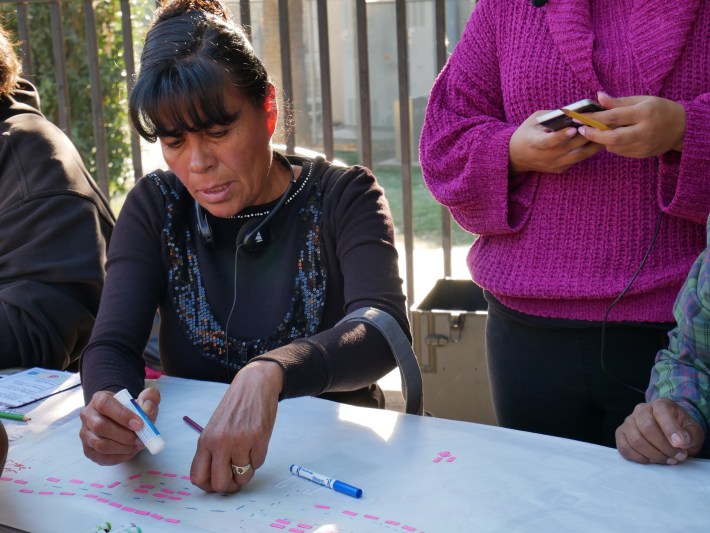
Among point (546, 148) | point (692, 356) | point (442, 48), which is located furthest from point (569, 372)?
point (442, 48)

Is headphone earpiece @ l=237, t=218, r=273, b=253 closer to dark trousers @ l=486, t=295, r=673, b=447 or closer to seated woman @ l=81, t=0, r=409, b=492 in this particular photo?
seated woman @ l=81, t=0, r=409, b=492

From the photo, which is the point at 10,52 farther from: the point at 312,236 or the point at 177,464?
the point at 177,464

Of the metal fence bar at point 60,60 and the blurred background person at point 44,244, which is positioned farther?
the metal fence bar at point 60,60

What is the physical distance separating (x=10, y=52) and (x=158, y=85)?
96cm

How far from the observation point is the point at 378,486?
1552mm

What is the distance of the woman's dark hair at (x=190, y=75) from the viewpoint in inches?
78.4

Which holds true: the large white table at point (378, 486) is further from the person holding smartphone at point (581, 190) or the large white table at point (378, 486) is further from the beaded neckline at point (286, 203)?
the beaded neckline at point (286, 203)

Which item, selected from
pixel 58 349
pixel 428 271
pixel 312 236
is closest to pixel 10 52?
pixel 58 349

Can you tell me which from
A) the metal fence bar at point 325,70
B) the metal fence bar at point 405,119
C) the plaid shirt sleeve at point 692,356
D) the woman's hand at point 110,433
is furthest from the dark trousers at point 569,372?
the metal fence bar at point 325,70

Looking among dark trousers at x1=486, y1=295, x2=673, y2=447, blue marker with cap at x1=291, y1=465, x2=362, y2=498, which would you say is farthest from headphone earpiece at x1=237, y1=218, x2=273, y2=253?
blue marker with cap at x1=291, y1=465, x2=362, y2=498

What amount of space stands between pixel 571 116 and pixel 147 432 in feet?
3.14

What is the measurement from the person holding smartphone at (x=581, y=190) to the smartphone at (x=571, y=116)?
0.02 metres

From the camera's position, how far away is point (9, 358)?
2.37 metres

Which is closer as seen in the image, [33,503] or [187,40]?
[33,503]
